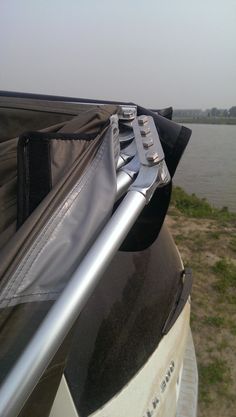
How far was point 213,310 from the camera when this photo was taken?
3777 mm

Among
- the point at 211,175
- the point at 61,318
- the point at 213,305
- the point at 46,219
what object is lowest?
the point at 211,175

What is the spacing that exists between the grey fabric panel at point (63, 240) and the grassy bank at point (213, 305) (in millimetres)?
2370

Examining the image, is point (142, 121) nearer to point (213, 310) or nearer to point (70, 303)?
point (70, 303)

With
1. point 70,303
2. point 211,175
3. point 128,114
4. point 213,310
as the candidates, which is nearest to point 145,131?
point 128,114

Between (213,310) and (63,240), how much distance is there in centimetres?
324

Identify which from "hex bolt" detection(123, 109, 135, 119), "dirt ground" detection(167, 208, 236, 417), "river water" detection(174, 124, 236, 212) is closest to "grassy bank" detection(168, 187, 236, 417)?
"dirt ground" detection(167, 208, 236, 417)

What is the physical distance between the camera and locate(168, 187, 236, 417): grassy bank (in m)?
2.88

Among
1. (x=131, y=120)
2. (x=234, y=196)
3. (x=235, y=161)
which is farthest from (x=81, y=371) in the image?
(x=235, y=161)

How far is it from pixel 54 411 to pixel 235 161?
21.0 m

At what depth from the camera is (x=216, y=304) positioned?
12.7 ft

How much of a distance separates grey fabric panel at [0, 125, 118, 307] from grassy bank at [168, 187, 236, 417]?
2370 millimetres

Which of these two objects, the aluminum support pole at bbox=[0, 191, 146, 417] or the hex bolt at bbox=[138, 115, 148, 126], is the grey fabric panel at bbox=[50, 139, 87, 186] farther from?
the hex bolt at bbox=[138, 115, 148, 126]

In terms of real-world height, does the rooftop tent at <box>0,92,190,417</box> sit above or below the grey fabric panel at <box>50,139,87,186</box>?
below

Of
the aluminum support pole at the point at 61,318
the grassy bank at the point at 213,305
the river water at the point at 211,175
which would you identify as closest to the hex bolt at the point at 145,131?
the aluminum support pole at the point at 61,318
